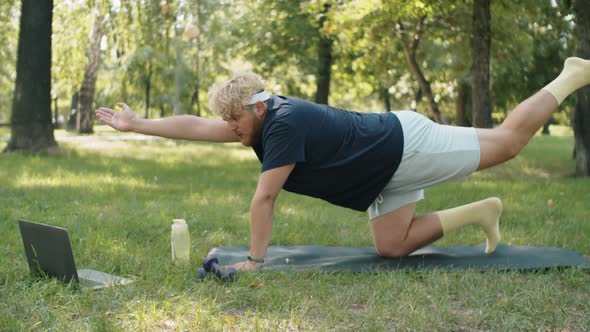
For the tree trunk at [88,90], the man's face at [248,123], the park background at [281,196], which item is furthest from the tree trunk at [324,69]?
the man's face at [248,123]

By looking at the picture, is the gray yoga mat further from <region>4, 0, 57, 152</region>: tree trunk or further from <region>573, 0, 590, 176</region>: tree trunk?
<region>4, 0, 57, 152</region>: tree trunk

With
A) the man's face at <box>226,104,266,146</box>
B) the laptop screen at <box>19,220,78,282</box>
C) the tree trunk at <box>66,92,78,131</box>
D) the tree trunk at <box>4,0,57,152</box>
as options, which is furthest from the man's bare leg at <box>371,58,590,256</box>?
the tree trunk at <box>66,92,78,131</box>

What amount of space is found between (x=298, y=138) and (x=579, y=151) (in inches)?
273

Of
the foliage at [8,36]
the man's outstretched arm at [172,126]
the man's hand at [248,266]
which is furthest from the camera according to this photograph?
the foliage at [8,36]

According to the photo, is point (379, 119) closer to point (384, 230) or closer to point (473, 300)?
point (384, 230)

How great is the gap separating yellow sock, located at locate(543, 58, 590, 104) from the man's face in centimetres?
178

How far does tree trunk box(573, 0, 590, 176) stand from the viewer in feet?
27.3

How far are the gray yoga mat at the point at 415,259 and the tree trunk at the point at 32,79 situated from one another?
725cm

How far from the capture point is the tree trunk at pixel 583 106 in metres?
8.31

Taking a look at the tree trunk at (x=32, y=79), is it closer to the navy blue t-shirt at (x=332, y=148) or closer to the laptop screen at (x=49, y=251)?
the laptop screen at (x=49, y=251)

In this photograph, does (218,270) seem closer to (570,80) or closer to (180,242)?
(180,242)

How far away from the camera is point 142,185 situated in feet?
24.2

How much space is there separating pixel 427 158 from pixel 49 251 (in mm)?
2118

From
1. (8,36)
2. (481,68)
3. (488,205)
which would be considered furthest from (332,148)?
(8,36)
